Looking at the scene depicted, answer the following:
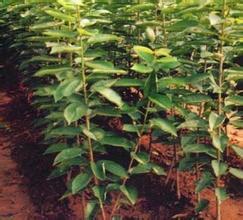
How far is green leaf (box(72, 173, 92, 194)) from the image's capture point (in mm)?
3141

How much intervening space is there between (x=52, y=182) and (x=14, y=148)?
3.74 feet

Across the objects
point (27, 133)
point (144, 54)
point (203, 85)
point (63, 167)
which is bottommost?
point (27, 133)

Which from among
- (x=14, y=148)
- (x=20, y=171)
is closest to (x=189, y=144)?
(x=20, y=171)

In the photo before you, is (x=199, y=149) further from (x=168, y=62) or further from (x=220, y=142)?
(x=168, y=62)

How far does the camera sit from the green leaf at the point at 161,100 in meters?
Answer: 3.00

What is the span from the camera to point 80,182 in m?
3.19

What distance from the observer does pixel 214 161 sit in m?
3.30

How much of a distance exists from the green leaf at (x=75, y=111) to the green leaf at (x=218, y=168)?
868 millimetres

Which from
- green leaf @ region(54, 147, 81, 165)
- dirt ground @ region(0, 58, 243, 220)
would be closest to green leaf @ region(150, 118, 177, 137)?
green leaf @ region(54, 147, 81, 165)

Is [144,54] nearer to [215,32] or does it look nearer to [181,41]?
[215,32]

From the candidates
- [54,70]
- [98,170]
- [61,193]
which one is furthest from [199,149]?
[61,193]

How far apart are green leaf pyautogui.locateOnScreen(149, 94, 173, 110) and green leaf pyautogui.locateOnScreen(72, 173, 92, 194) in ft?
2.09

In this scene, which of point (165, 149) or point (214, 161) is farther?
point (165, 149)

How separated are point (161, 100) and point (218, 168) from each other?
0.60 metres
